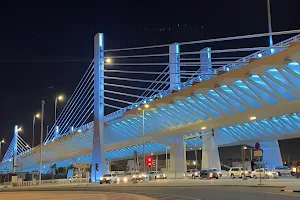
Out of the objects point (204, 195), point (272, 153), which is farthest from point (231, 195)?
point (272, 153)

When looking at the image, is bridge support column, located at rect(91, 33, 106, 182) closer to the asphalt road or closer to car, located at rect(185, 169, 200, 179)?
car, located at rect(185, 169, 200, 179)

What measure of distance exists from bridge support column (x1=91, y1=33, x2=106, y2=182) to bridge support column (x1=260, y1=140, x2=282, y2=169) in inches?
1674

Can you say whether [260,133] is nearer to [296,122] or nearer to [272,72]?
[296,122]

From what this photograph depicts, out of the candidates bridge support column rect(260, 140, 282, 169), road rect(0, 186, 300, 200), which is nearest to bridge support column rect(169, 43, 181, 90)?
road rect(0, 186, 300, 200)

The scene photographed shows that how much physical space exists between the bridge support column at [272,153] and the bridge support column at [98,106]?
Result: 1674 inches

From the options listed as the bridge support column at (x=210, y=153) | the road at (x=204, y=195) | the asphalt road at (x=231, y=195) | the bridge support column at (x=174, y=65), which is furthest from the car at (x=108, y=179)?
the asphalt road at (x=231, y=195)

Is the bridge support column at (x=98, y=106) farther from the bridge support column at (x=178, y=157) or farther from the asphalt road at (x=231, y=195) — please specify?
the asphalt road at (x=231, y=195)

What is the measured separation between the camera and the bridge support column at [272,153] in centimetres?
9119

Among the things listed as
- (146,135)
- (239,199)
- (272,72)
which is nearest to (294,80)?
(272,72)

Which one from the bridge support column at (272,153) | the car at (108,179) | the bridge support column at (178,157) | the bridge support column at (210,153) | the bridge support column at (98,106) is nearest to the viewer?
the car at (108,179)

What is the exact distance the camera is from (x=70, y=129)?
272ft

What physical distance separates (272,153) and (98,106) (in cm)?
4756

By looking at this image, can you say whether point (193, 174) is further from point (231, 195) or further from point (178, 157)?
point (231, 195)

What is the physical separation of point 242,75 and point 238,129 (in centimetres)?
3945
